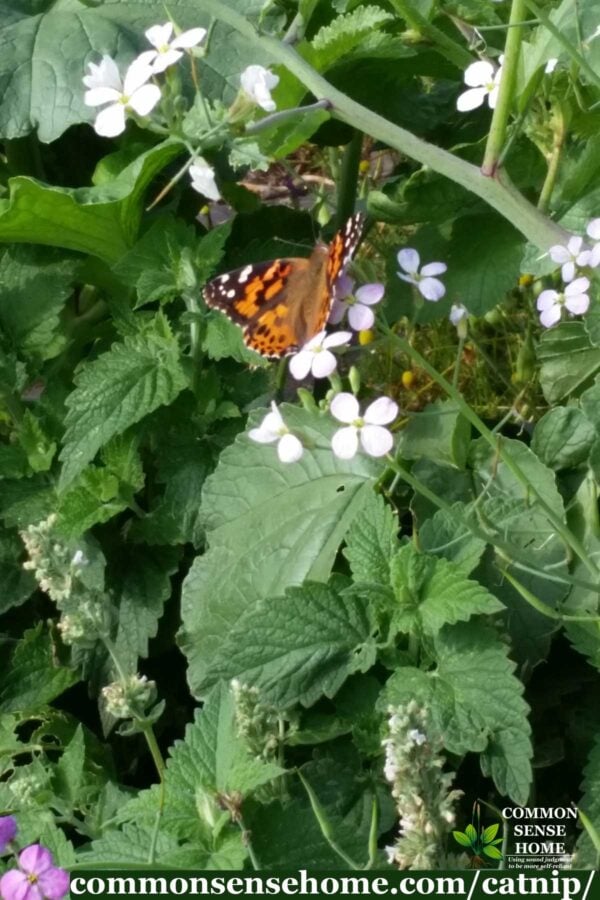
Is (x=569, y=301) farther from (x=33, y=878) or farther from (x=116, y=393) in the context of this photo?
(x=33, y=878)

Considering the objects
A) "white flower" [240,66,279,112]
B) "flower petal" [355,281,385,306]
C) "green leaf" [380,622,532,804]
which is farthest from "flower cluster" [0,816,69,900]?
"white flower" [240,66,279,112]

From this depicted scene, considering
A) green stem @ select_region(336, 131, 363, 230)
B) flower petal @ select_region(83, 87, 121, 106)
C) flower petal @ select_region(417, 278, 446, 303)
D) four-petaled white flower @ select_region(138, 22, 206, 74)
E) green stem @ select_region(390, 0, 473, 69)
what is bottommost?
green stem @ select_region(336, 131, 363, 230)

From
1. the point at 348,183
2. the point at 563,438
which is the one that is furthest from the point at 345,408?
the point at 348,183

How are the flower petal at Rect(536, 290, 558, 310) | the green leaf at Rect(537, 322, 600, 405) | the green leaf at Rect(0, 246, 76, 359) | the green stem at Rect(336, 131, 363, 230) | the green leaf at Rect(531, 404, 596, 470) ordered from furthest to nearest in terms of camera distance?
the green stem at Rect(336, 131, 363, 230) < the green leaf at Rect(0, 246, 76, 359) < the green leaf at Rect(537, 322, 600, 405) < the green leaf at Rect(531, 404, 596, 470) < the flower petal at Rect(536, 290, 558, 310)

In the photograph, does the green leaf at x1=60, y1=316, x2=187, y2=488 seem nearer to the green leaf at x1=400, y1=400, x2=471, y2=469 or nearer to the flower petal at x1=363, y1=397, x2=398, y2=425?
the green leaf at x1=400, y1=400, x2=471, y2=469

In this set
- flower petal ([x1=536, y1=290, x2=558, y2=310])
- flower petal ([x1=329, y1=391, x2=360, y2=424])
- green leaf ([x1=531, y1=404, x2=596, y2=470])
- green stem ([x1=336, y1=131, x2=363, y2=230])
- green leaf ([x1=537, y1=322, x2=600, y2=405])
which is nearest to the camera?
flower petal ([x1=329, y1=391, x2=360, y2=424])

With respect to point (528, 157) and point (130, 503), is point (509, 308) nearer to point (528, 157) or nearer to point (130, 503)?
point (528, 157)

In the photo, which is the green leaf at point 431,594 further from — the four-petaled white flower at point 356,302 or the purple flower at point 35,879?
the purple flower at point 35,879
